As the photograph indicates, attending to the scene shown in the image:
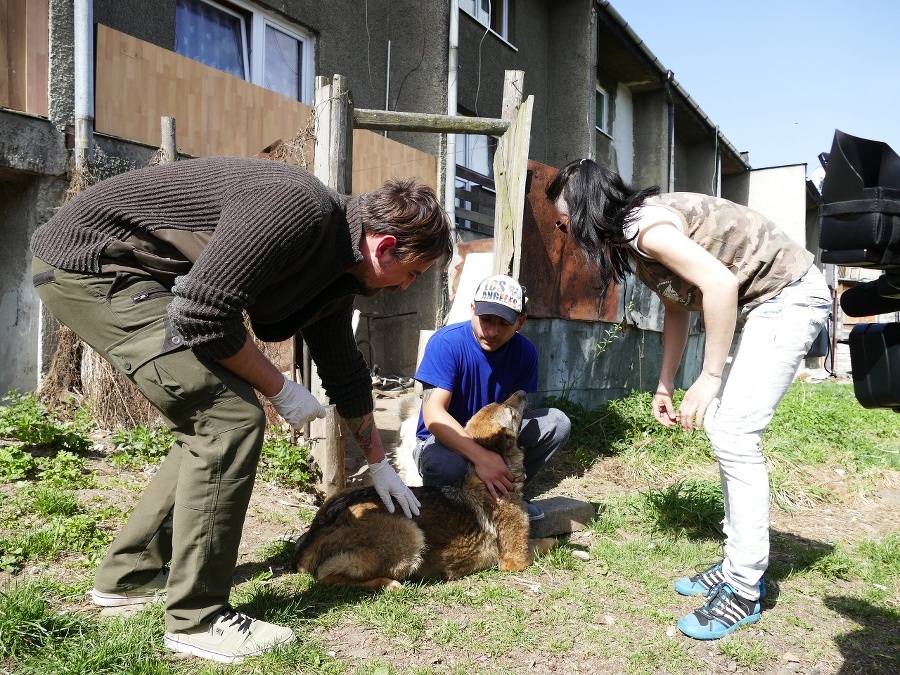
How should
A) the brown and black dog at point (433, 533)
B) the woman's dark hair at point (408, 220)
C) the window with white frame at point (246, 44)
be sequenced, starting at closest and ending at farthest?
the woman's dark hair at point (408, 220)
the brown and black dog at point (433, 533)
the window with white frame at point (246, 44)

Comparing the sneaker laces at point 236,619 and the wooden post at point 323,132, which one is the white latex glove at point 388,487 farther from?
the wooden post at point 323,132

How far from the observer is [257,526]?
13.1 ft

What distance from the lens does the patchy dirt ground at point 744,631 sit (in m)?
2.66

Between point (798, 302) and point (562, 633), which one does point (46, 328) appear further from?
point (798, 302)

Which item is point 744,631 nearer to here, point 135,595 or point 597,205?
point 597,205

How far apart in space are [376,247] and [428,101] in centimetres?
764

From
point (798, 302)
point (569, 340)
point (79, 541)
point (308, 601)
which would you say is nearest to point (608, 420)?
point (569, 340)

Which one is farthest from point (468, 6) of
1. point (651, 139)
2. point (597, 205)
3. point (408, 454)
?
point (597, 205)

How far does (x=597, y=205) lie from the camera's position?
300cm

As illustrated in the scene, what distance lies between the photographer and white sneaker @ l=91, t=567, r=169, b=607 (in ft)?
9.11

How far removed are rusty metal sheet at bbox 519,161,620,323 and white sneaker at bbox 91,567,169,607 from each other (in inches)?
167

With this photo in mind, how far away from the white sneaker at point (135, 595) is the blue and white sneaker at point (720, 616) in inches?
90.6

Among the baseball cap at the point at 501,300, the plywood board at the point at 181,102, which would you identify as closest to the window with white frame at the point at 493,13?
the plywood board at the point at 181,102

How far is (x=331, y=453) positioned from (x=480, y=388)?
114cm
